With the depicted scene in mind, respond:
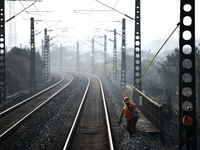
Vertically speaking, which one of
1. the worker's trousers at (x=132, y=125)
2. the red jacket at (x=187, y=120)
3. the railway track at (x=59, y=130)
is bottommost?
the railway track at (x=59, y=130)

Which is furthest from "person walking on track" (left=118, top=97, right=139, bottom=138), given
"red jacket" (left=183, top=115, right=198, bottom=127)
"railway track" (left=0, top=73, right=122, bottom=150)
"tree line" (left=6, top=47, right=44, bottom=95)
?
"tree line" (left=6, top=47, right=44, bottom=95)

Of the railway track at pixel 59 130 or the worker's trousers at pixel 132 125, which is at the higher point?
the worker's trousers at pixel 132 125

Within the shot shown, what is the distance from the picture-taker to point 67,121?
14.2 metres

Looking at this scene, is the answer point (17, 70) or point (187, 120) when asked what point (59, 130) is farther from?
point (17, 70)

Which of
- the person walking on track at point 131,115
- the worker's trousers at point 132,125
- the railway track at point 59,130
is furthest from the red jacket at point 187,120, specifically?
the railway track at point 59,130

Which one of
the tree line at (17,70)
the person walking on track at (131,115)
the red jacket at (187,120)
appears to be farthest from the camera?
the tree line at (17,70)

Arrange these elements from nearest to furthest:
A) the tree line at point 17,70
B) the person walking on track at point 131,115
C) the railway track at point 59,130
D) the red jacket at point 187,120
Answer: the red jacket at point 187,120, the railway track at point 59,130, the person walking on track at point 131,115, the tree line at point 17,70

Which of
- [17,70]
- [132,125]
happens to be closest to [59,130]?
[132,125]

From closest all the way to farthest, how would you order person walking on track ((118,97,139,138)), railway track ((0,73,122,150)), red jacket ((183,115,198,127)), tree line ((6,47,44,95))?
1. red jacket ((183,115,198,127))
2. railway track ((0,73,122,150))
3. person walking on track ((118,97,139,138))
4. tree line ((6,47,44,95))

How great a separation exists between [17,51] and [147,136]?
30.9 meters

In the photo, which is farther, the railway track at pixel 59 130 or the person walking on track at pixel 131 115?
the person walking on track at pixel 131 115

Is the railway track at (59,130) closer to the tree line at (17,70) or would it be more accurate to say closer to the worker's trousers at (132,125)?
the worker's trousers at (132,125)

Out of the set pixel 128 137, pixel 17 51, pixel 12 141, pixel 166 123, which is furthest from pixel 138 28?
pixel 17 51

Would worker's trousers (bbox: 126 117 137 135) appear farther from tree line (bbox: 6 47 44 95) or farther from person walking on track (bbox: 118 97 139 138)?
tree line (bbox: 6 47 44 95)
